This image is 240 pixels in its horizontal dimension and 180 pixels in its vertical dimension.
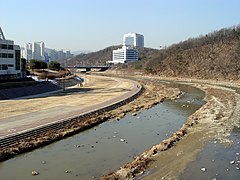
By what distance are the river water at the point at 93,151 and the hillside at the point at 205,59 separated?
2628 inches

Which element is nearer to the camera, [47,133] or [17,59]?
[47,133]

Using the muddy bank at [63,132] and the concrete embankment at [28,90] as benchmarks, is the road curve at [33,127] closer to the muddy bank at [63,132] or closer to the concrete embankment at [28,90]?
the muddy bank at [63,132]

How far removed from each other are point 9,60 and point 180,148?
41.0 meters

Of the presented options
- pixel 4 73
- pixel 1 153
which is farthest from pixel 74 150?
pixel 4 73

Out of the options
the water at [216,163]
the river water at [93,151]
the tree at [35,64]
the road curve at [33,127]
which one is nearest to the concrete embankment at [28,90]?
the road curve at [33,127]

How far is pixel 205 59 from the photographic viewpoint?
110500 millimetres

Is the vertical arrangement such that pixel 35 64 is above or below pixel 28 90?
above

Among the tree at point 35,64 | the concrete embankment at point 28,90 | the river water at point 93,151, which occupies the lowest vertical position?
the river water at point 93,151

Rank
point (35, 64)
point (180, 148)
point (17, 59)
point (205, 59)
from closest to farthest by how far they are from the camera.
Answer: point (180, 148), point (17, 59), point (35, 64), point (205, 59)

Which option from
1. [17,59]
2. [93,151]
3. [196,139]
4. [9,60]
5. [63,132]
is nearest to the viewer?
[93,151]

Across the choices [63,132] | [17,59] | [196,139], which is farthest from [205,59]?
[63,132]

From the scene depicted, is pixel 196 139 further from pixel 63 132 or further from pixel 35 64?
pixel 35 64

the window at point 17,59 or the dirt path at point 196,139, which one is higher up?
the window at point 17,59

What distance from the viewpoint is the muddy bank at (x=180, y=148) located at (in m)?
16.5
